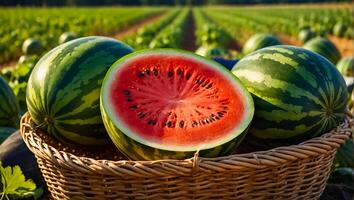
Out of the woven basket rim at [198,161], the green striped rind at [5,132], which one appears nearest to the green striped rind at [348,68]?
the woven basket rim at [198,161]

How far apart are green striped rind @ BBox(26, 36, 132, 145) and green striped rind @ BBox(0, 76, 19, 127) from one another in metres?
1.20

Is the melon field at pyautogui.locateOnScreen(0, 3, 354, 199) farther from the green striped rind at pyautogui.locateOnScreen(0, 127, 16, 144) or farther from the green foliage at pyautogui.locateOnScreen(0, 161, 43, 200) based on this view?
the green striped rind at pyautogui.locateOnScreen(0, 127, 16, 144)

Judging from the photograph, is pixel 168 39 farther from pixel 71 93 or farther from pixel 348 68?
pixel 71 93

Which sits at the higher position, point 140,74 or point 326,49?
point 140,74

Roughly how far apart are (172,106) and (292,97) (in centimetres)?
63

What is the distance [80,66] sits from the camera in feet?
8.63

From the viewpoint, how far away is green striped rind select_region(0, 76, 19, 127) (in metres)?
3.82

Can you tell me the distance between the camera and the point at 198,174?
2145 mm

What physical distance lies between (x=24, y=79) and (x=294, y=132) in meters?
3.35

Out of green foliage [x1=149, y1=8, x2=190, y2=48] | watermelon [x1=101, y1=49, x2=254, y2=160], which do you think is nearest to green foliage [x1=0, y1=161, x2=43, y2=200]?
watermelon [x1=101, y1=49, x2=254, y2=160]

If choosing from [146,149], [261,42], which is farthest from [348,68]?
[146,149]

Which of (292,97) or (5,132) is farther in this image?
(5,132)

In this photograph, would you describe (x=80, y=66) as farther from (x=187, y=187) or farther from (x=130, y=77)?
(x=187, y=187)

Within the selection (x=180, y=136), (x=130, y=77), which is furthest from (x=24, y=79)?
(x=180, y=136)
